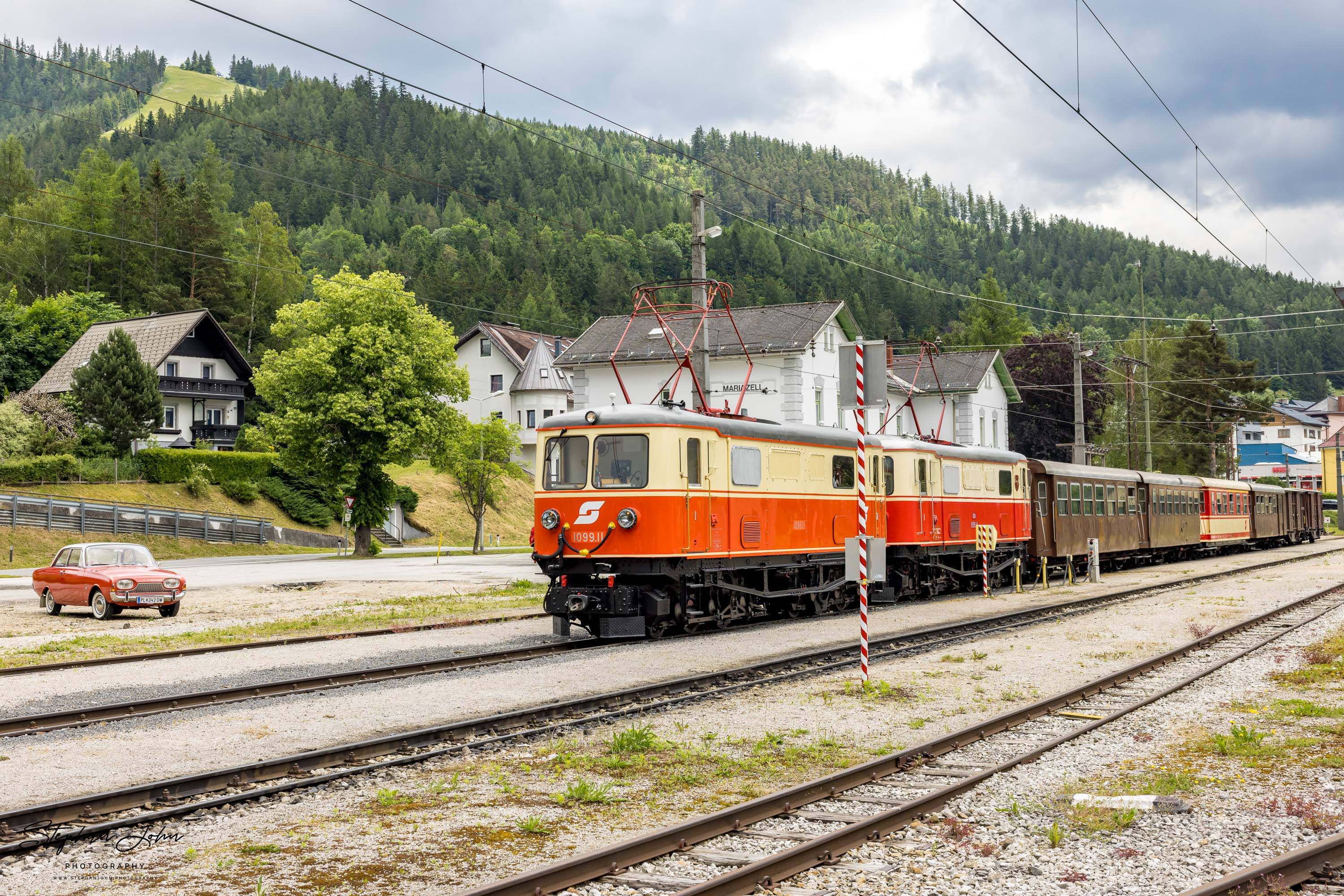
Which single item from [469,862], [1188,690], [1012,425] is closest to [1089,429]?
[1012,425]

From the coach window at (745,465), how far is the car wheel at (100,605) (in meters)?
12.8

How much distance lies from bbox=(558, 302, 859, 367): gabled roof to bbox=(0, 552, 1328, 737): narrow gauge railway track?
105 feet

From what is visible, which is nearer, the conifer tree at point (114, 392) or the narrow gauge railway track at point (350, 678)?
the narrow gauge railway track at point (350, 678)

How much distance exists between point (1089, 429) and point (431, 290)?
58.9 metres

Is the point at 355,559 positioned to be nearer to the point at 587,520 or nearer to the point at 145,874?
the point at 587,520

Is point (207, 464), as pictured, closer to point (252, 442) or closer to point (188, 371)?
point (252, 442)

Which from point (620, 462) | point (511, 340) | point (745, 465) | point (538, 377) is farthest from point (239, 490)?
point (620, 462)

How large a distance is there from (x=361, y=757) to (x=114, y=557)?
1685 centimetres

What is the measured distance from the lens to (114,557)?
954 inches

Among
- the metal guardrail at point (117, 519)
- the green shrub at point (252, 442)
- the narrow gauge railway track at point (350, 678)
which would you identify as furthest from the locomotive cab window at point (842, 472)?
the green shrub at point (252, 442)

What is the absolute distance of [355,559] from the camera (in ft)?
158

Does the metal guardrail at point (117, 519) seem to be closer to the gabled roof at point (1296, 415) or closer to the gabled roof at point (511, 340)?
the gabled roof at point (511, 340)

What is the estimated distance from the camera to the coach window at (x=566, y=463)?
1858cm

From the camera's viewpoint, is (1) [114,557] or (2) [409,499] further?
(2) [409,499]
